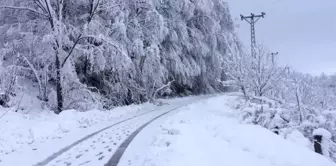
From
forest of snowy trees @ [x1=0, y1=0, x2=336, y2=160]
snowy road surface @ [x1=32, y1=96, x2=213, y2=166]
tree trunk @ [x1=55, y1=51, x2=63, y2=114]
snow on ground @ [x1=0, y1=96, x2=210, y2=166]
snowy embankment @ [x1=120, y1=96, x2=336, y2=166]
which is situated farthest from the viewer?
tree trunk @ [x1=55, y1=51, x2=63, y2=114]

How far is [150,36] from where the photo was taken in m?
19.2

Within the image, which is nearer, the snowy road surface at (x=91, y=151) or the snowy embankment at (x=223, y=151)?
the snowy embankment at (x=223, y=151)

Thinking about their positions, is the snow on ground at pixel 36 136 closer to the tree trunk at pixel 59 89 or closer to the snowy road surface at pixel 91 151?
the snowy road surface at pixel 91 151

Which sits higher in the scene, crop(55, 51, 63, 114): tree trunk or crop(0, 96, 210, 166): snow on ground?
A: crop(55, 51, 63, 114): tree trunk

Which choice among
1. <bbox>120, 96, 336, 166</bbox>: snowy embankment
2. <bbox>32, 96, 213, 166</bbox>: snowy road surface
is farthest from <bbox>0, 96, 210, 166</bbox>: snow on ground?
<bbox>120, 96, 336, 166</bbox>: snowy embankment

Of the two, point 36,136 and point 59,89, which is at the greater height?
point 59,89

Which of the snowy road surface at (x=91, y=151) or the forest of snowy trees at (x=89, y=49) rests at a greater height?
the forest of snowy trees at (x=89, y=49)

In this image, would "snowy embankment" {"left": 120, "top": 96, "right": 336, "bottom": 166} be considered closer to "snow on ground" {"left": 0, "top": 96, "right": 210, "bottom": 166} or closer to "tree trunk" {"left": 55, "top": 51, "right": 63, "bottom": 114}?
"snow on ground" {"left": 0, "top": 96, "right": 210, "bottom": 166}

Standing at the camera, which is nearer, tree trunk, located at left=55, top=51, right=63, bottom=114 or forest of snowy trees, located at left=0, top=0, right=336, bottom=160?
forest of snowy trees, located at left=0, top=0, right=336, bottom=160

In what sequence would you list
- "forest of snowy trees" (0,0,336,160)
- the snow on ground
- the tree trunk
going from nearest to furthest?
the snow on ground
"forest of snowy trees" (0,0,336,160)
the tree trunk

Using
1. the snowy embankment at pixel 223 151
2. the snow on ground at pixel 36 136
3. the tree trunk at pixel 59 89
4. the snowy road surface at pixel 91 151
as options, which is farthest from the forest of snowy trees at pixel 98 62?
the snowy road surface at pixel 91 151

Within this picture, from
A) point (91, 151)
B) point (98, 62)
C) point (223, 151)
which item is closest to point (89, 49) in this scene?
point (98, 62)

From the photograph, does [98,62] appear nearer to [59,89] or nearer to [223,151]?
[59,89]

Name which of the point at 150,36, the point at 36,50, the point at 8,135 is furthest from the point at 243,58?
the point at 8,135
